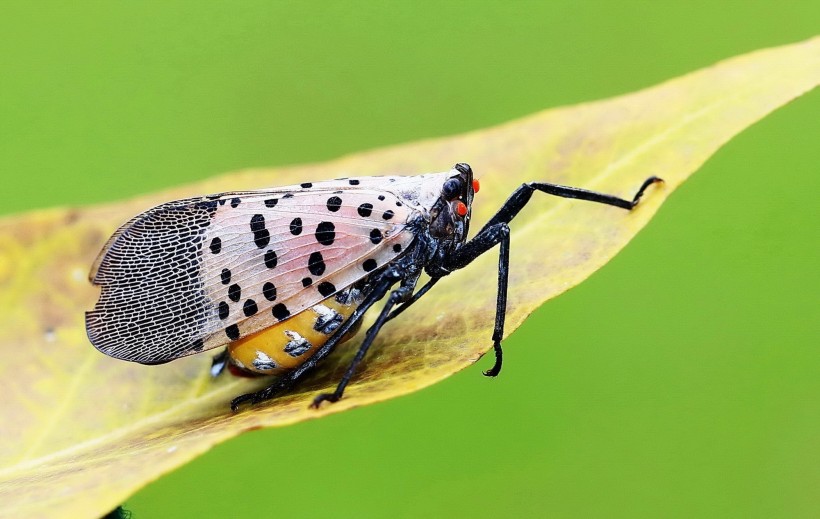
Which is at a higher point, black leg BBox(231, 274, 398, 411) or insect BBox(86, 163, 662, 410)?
insect BBox(86, 163, 662, 410)

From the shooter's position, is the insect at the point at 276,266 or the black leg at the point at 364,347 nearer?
the black leg at the point at 364,347

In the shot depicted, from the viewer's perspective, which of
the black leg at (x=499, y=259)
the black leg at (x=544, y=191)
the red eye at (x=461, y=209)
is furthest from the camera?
the red eye at (x=461, y=209)

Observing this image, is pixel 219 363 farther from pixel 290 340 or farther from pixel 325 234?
pixel 325 234

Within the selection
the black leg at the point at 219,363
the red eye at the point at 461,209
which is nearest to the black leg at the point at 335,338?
the black leg at the point at 219,363

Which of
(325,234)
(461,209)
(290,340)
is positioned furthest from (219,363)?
(461,209)

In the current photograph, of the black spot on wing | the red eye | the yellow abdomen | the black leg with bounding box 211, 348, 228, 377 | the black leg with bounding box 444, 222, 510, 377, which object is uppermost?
the black spot on wing

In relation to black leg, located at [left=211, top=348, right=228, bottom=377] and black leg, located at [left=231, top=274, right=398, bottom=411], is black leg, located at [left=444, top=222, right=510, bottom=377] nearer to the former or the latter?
black leg, located at [left=231, top=274, right=398, bottom=411]

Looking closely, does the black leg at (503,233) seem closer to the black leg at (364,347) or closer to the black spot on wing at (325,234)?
the black leg at (364,347)

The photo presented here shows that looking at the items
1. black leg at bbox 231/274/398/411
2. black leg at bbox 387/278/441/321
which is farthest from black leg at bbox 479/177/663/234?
black leg at bbox 231/274/398/411
